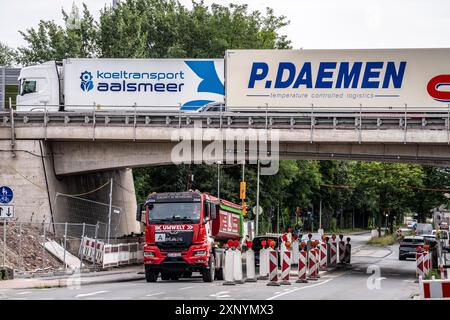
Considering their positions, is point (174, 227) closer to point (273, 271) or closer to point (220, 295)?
point (273, 271)

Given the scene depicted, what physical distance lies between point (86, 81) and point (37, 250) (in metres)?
13.4

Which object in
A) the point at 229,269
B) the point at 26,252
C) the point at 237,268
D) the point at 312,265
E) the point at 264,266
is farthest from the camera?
the point at 26,252

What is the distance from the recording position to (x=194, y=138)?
139ft

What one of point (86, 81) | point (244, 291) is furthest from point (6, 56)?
point (244, 291)

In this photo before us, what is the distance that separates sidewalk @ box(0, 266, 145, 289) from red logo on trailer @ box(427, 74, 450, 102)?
16.0m

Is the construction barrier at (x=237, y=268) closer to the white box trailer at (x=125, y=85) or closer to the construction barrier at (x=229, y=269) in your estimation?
the construction barrier at (x=229, y=269)

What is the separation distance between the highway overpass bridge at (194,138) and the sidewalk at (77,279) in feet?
22.4

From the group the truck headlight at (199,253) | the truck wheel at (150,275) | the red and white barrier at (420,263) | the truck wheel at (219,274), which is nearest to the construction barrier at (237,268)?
the truck headlight at (199,253)

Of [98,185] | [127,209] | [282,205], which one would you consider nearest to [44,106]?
[98,185]

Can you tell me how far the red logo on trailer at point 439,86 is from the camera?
42094 millimetres

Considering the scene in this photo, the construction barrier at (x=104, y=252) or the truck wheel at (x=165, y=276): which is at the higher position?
the construction barrier at (x=104, y=252)

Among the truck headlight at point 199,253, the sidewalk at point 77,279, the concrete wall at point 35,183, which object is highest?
the concrete wall at point 35,183

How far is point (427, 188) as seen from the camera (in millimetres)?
91375
